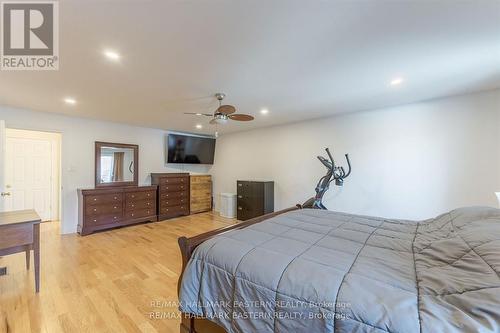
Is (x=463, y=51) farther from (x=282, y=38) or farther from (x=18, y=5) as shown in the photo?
(x=18, y=5)

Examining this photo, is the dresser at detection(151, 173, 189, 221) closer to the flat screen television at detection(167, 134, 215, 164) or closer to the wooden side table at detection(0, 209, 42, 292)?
the flat screen television at detection(167, 134, 215, 164)

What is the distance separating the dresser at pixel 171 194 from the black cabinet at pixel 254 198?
156cm

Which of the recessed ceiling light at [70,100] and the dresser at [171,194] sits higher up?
the recessed ceiling light at [70,100]

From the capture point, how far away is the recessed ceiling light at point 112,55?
1966 mm

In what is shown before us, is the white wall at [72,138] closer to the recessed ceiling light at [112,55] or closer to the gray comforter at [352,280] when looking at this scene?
the recessed ceiling light at [112,55]

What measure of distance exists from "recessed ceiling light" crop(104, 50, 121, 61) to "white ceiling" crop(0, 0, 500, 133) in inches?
2.2

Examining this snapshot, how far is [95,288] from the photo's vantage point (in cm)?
231

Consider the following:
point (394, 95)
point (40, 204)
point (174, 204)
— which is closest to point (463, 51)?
point (394, 95)

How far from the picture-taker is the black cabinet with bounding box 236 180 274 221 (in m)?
5.09

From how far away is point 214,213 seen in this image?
628 centimetres

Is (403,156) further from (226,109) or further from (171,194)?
(171,194)

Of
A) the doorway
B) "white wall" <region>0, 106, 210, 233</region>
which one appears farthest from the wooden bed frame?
the doorway

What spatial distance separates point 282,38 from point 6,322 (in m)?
3.37

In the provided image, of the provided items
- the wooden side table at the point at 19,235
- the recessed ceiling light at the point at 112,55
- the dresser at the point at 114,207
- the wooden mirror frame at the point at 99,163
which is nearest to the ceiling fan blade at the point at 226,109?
the recessed ceiling light at the point at 112,55
